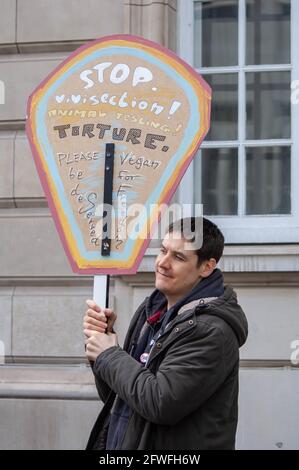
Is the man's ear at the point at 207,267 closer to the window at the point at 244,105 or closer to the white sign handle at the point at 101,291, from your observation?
the white sign handle at the point at 101,291

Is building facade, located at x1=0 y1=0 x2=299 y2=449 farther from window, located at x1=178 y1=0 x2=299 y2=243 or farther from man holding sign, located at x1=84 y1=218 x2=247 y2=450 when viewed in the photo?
man holding sign, located at x1=84 y1=218 x2=247 y2=450

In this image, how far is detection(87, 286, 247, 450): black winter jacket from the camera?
2889mm

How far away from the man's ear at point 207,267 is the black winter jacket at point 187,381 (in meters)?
0.13

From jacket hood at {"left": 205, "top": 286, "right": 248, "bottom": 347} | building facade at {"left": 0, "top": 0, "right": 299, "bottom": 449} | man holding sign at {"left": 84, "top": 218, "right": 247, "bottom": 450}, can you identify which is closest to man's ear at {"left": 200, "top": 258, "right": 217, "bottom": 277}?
man holding sign at {"left": 84, "top": 218, "right": 247, "bottom": 450}

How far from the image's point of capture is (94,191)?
10.8 ft

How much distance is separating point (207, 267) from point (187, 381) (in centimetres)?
47

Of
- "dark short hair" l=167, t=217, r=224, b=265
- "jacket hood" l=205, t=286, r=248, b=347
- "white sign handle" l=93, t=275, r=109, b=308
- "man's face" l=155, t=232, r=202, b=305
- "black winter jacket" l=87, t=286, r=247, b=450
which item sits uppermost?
"dark short hair" l=167, t=217, r=224, b=265

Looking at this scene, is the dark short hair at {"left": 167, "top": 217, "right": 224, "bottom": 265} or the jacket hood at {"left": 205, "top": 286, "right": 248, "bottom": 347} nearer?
the jacket hood at {"left": 205, "top": 286, "right": 248, "bottom": 347}

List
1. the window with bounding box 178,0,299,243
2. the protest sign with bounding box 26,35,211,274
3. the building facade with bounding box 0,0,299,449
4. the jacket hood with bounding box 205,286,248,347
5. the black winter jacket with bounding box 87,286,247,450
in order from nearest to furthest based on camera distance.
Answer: the black winter jacket with bounding box 87,286,247,450 < the jacket hood with bounding box 205,286,248,347 < the protest sign with bounding box 26,35,211,274 < the building facade with bounding box 0,0,299,449 < the window with bounding box 178,0,299,243


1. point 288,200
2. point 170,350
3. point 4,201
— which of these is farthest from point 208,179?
point 170,350

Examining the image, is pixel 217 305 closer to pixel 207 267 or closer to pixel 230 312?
pixel 230 312

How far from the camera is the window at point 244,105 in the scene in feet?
19.6

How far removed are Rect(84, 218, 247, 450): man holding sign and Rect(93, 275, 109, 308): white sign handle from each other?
0.03 metres

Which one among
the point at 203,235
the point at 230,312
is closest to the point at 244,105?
the point at 203,235
